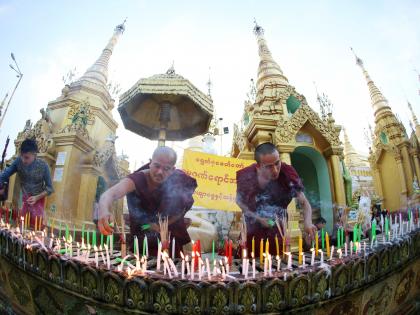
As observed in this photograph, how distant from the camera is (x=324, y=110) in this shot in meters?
10.2

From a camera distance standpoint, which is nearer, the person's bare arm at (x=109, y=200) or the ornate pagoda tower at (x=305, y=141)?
the person's bare arm at (x=109, y=200)

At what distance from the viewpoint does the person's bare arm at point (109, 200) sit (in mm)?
4961

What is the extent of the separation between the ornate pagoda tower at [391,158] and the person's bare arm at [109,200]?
1023 centimetres

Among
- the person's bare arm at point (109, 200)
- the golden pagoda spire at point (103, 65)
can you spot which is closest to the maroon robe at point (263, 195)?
the person's bare arm at point (109, 200)

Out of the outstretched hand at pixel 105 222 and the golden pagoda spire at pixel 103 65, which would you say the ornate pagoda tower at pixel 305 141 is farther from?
the golden pagoda spire at pixel 103 65

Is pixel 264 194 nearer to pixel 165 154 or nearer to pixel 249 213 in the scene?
pixel 249 213

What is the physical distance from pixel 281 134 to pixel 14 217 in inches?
297

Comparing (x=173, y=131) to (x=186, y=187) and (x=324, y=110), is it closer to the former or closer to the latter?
(x=186, y=187)

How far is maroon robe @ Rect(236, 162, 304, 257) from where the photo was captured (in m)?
6.39

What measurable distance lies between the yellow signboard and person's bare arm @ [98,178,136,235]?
4.29 ft

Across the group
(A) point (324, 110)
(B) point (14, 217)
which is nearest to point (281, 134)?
(A) point (324, 110)

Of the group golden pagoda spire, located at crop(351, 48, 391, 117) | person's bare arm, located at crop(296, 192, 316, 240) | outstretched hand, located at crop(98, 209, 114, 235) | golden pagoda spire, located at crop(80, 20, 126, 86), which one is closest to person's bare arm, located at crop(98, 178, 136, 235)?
outstretched hand, located at crop(98, 209, 114, 235)

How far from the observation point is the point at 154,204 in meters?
5.45

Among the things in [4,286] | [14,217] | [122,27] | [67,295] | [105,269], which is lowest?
[4,286]
